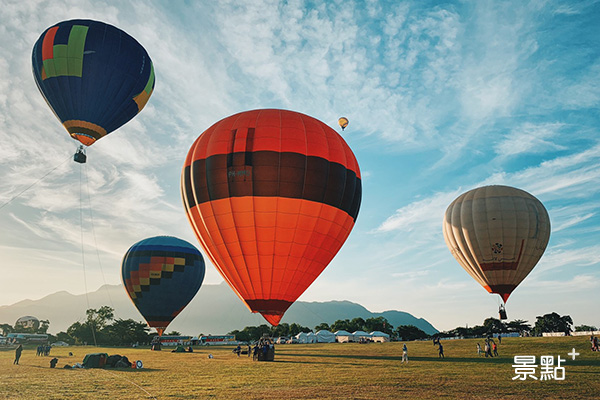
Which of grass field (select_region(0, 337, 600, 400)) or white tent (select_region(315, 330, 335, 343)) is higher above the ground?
grass field (select_region(0, 337, 600, 400))

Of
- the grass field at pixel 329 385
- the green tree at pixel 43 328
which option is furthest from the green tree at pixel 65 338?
the grass field at pixel 329 385

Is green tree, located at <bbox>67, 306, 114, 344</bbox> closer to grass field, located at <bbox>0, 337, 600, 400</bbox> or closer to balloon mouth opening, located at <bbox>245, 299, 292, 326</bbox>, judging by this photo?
balloon mouth opening, located at <bbox>245, 299, 292, 326</bbox>

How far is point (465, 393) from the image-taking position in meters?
13.5

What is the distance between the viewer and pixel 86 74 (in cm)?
2809

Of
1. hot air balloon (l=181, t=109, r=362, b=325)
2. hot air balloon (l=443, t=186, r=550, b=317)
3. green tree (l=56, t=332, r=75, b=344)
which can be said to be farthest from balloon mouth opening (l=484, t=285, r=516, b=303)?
green tree (l=56, t=332, r=75, b=344)

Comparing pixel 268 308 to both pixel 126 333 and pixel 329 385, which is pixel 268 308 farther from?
pixel 126 333

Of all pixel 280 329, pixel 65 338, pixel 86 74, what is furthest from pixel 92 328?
pixel 86 74

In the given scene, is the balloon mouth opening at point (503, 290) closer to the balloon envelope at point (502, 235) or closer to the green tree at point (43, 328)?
the balloon envelope at point (502, 235)

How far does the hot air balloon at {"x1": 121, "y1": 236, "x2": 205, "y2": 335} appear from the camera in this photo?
4438 cm

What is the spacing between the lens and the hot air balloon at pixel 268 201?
21203mm

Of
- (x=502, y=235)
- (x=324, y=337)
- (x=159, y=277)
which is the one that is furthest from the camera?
(x=324, y=337)

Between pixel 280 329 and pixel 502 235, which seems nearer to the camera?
pixel 502 235

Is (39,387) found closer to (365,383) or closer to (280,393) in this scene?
(280,393)

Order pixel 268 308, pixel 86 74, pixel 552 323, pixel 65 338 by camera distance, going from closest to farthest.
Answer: pixel 268 308 < pixel 86 74 < pixel 552 323 < pixel 65 338
